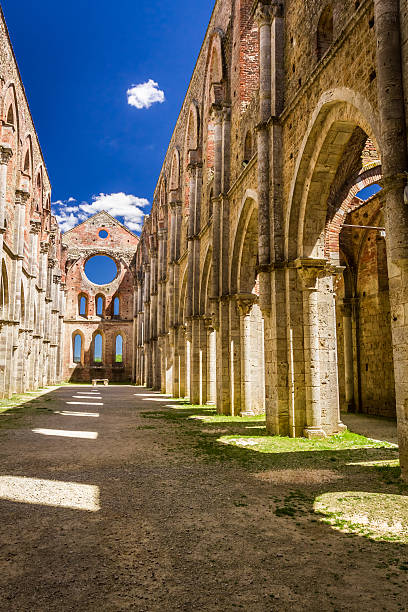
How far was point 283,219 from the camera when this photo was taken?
32.8ft

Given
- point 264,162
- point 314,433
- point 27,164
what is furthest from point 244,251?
point 27,164

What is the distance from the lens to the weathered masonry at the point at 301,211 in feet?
19.6

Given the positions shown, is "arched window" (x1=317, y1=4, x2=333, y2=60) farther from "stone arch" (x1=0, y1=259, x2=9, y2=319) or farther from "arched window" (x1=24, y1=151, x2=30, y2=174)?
"arched window" (x1=24, y1=151, x2=30, y2=174)

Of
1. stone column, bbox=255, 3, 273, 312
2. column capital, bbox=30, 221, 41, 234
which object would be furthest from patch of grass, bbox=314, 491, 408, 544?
column capital, bbox=30, 221, 41, 234

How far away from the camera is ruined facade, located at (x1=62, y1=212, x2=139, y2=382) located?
4203 cm

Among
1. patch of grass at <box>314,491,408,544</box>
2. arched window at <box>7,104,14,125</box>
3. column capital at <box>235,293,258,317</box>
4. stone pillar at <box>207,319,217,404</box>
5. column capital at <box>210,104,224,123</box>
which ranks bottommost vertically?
patch of grass at <box>314,491,408,544</box>

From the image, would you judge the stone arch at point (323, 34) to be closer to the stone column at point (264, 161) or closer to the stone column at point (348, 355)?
the stone column at point (264, 161)

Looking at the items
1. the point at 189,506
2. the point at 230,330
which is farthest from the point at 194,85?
the point at 189,506

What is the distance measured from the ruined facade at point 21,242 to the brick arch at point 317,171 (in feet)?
38.3

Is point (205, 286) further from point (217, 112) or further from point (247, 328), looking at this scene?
point (217, 112)

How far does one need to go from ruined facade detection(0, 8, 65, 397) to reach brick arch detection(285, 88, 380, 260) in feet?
38.3

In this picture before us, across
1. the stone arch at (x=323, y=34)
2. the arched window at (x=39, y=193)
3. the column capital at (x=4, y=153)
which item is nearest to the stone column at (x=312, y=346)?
the stone arch at (x=323, y=34)

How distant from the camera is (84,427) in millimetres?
10875

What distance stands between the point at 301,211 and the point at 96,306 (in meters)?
36.0
